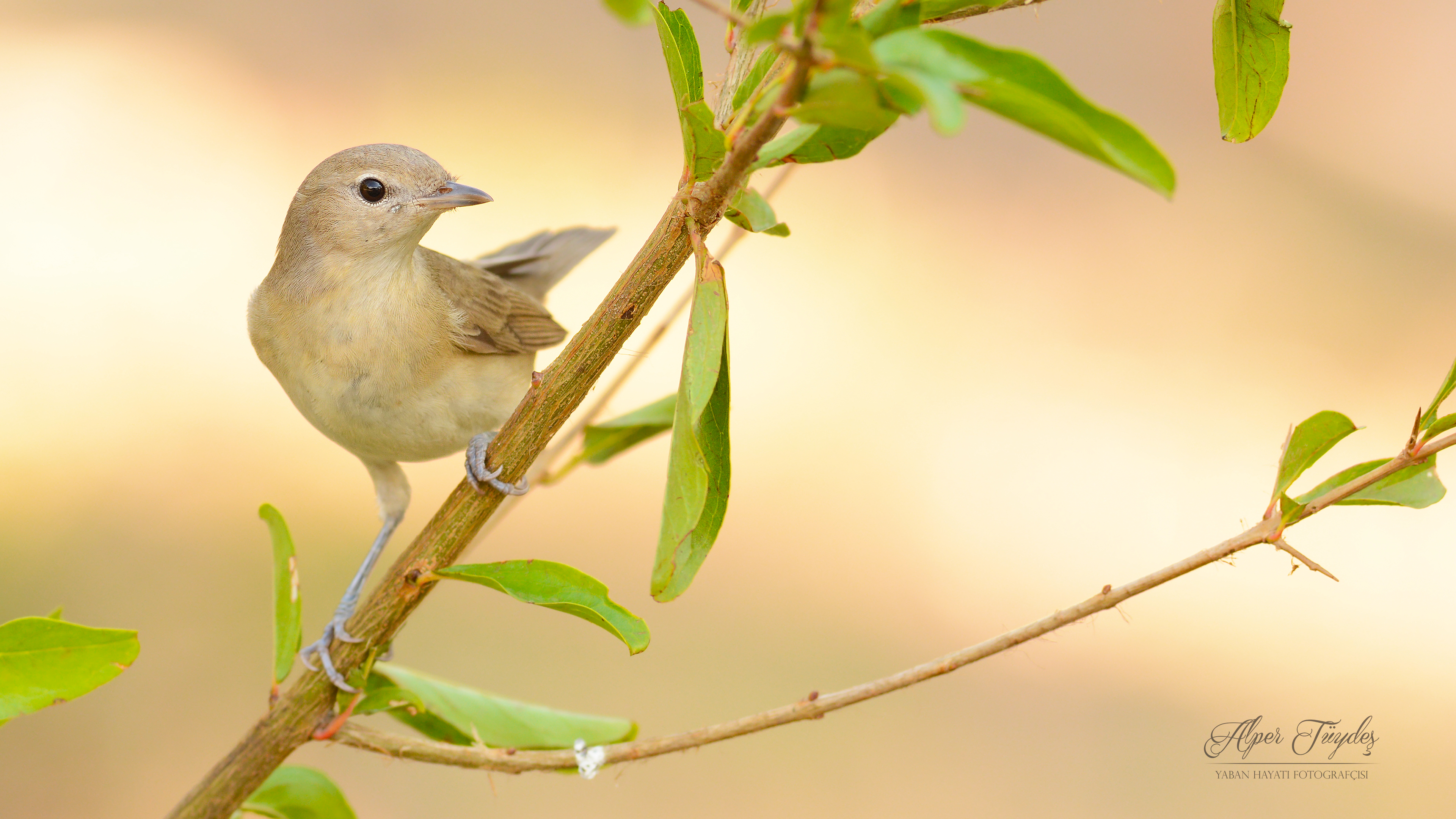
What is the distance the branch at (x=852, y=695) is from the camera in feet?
4.37

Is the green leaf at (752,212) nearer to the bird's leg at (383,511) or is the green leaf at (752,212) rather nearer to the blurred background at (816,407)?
the bird's leg at (383,511)

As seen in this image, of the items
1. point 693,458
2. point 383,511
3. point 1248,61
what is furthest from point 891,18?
point 383,511

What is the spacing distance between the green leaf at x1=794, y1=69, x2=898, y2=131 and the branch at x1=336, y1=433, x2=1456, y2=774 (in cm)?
68

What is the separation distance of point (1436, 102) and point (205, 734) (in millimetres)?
8362

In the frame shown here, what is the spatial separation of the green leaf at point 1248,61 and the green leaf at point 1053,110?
715mm

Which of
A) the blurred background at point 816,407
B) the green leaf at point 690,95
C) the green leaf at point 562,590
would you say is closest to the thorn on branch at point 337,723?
the green leaf at point 562,590

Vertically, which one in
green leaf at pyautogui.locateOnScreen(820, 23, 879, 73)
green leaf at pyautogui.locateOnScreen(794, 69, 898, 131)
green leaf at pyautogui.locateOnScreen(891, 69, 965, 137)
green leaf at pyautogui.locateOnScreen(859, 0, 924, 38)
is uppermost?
green leaf at pyautogui.locateOnScreen(859, 0, 924, 38)

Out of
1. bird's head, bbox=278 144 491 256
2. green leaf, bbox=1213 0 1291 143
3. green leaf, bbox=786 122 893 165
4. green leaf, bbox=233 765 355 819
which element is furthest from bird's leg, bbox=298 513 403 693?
green leaf, bbox=1213 0 1291 143

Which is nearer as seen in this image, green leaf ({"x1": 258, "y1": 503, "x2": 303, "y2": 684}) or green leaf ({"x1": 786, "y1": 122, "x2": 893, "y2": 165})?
green leaf ({"x1": 786, "y1": 122, "x2": 893, "y2": 165})

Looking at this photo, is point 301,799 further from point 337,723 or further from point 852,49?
point 852,49

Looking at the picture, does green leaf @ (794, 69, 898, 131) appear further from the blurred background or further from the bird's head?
the blurred background

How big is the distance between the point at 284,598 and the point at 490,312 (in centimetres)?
146

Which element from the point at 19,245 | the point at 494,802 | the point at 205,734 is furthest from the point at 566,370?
the point at 19,245

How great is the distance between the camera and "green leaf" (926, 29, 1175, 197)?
2.60 feet
